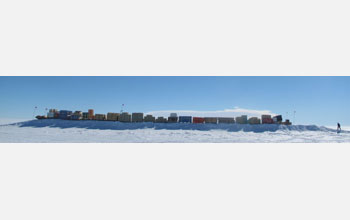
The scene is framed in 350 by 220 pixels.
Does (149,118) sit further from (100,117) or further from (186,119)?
(100,117)

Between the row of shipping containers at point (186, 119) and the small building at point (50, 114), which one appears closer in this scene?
the row of shipping containers at point (186, 119)

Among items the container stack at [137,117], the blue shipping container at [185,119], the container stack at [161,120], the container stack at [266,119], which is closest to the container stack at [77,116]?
the container stack at [137,117]

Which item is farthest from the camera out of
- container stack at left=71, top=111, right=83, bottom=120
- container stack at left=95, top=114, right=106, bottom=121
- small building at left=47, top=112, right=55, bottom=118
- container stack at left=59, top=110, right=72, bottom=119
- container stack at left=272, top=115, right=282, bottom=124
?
small building at left=47, top=112, right=55, bottom=118

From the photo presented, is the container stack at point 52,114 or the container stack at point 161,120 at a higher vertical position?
the container stack at point 52,114

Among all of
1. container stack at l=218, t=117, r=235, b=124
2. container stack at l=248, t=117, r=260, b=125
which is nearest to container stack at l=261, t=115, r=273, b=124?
container stack at l=248, t=117, r=260, b=125

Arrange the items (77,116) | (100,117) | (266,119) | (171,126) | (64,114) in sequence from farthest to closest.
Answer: (64,114)
(77,116)
(100,117)
(266,119)
(171,126)

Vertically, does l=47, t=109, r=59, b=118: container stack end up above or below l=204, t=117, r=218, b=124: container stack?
above

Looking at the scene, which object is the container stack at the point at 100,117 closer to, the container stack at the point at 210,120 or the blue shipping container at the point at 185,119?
the blue shipping container at the point at 185,119

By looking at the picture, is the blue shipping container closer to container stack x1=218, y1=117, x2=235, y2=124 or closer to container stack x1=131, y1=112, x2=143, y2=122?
container stack x1=218, y1=117, x2=235, y2=124

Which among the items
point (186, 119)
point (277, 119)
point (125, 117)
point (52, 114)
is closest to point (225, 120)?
point (186, 119)

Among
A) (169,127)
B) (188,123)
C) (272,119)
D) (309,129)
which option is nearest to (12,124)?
(169,127)

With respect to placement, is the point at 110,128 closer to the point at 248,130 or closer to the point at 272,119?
the point at 248,130

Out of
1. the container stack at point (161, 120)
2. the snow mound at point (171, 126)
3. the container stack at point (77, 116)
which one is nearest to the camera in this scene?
the snow mound at point (171, 126)

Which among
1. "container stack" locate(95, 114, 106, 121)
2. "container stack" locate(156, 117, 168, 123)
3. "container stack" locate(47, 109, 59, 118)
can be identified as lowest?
"container stack" locate(156, 117, 168, 123)
